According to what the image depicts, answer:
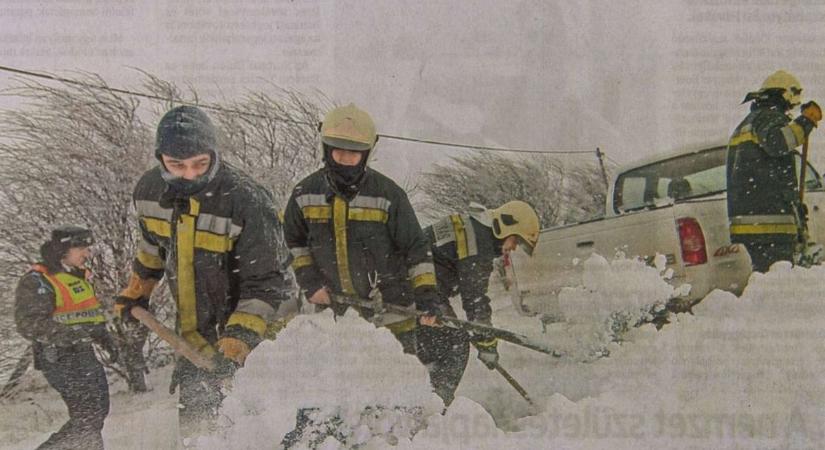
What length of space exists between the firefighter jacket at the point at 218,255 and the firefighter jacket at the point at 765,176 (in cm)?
140

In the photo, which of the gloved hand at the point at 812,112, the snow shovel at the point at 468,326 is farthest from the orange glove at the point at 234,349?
the gloved hand at the point at 812,112

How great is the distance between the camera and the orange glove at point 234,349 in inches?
67.9

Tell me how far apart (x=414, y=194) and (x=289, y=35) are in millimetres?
Answer: 668

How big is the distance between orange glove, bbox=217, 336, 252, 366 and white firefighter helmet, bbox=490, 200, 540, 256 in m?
0.83

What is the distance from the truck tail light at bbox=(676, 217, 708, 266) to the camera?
1778 mm

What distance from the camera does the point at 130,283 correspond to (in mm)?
1782

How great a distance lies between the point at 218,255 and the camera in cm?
169

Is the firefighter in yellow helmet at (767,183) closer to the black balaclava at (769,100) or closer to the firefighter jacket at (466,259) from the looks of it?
the black balaclava at (769,100)

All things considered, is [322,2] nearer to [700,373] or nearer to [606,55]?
[606,55]

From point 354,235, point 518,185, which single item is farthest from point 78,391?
point 518,185

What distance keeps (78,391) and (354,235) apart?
0.98 metres

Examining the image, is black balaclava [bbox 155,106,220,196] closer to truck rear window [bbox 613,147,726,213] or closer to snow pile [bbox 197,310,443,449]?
snow pile [bbox 197,310,443,449]

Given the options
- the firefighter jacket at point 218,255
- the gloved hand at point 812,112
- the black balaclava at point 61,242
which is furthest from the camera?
the gloved hand at point 812,112

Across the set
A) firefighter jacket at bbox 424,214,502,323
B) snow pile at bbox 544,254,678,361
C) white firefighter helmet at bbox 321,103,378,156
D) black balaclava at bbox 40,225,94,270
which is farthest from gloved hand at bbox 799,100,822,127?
black balaclava at bbox 40,225,94,270
